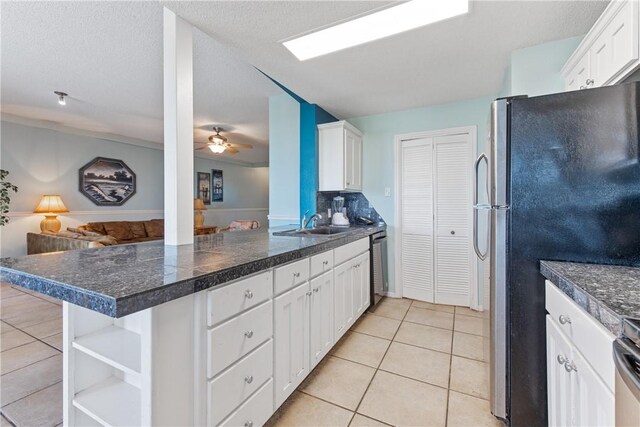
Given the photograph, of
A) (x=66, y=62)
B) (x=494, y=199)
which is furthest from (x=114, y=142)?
(x=494, y=199)

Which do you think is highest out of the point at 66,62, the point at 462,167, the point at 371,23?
the point at 66,62

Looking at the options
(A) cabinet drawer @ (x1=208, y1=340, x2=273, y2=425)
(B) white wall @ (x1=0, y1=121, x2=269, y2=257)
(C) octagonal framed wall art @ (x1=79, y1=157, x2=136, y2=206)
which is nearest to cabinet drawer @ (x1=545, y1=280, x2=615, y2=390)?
(A) cabinet drawer @ (x1=208, y1=340, x2=273, y2=425)

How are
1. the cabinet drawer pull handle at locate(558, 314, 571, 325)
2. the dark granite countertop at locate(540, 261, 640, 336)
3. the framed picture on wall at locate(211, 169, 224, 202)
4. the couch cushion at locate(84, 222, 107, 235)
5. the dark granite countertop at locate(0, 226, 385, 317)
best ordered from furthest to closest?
the framed picture on wall at locate(211, 169, 224, 202), the couch cushion at locate(84, 222, 107, 235), the cabinet drawer pull handle at locate(558, 314, 571, 325), the dark granite countertop at locate(0, 226, 385, 317), the dark granite countertop at locate(540, 261, 640, 336)

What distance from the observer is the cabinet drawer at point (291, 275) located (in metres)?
1.44

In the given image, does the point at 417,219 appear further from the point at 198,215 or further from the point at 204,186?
the point at 204,186

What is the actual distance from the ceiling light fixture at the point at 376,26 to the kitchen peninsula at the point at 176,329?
1.47 metres

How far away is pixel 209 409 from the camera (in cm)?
105

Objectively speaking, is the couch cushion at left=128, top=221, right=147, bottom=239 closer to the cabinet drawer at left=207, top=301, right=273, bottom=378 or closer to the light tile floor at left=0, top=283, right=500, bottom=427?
the light tile floor at left=0, top=283, right=500, bottom=427

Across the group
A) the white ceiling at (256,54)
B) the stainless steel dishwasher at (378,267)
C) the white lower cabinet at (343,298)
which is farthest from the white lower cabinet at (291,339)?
the white ceiling at (256,54)

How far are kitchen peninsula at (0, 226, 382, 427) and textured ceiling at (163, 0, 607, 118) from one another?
1395 millimetres

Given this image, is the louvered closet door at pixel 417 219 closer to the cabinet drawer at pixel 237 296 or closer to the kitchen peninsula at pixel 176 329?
the kitchen peninsula at pixel 176 329

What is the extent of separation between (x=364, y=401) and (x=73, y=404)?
1391mm

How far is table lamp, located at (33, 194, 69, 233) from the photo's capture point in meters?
4.37

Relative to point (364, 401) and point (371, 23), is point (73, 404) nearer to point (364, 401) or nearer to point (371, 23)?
point (364, 401)
